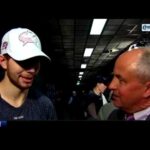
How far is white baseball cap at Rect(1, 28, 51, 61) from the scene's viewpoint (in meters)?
0.95

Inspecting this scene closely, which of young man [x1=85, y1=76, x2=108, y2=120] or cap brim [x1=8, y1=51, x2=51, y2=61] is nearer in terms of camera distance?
cap brim [x1=8, y1=51, x2=51, y2=61]

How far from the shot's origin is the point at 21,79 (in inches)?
36.4

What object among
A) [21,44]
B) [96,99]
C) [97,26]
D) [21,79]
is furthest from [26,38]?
[97,26]

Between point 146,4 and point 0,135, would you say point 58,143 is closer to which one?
point 0,135

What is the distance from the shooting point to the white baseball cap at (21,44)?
0.95 metres

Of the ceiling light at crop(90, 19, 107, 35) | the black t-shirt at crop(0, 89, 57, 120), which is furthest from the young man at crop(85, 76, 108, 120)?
the ceiling light at crop(90, 19, 107, 35)

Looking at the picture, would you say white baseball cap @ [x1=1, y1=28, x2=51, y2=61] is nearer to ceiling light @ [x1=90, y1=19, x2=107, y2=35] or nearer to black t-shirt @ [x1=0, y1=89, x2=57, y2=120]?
black t-shirt @ [x1=0, y1=89, x2=57, y2=120]

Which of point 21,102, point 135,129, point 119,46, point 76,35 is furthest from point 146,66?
point 119,46

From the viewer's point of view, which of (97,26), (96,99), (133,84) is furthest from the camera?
(97,26)

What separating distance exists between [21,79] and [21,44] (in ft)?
0.41

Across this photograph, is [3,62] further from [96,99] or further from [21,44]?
[96,99]

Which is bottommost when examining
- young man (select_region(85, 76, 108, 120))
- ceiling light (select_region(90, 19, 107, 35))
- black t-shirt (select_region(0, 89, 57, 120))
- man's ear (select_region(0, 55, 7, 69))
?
young man (select_region(85, 76, 108, 120))

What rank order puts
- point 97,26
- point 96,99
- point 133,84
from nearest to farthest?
point 133,84
point 96,99
point 97,26

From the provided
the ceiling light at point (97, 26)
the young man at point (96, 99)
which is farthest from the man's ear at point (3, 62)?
the ceiling light at point (97, 26)
